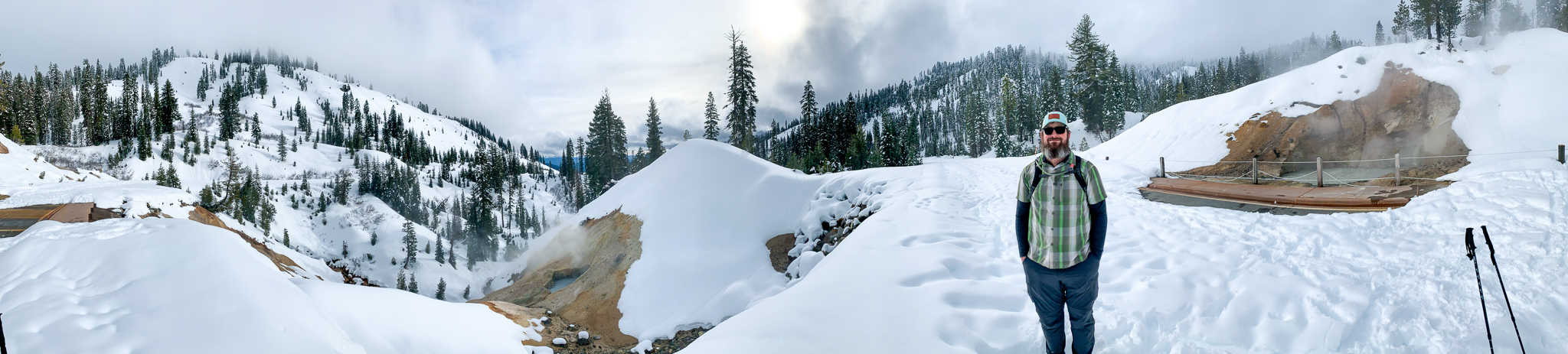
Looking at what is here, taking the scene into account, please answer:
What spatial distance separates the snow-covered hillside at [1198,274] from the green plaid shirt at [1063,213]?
49.5 inches

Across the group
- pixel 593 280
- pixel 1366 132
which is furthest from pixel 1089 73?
pixel 593 280

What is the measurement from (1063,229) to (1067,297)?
2.13 ft

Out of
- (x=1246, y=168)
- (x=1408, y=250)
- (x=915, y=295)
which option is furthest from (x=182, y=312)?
(x=1246, y=168)

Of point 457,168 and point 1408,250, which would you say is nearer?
point 1408,250

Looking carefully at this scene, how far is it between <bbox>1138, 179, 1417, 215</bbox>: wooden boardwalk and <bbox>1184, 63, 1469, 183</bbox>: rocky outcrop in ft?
23.0

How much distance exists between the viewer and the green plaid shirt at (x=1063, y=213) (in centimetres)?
404

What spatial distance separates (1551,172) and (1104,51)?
41.0m

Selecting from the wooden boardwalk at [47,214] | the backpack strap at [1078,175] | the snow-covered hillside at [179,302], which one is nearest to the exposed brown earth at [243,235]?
the wooden boardwalk at [47,214]

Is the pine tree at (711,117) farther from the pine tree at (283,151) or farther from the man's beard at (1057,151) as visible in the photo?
the pine tree at (283,151)

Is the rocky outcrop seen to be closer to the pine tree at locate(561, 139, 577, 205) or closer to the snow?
the snow

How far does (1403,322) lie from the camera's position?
4.64 metres

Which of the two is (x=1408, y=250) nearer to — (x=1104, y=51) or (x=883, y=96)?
(x=1104, y=51)

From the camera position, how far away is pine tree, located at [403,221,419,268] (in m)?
82.1

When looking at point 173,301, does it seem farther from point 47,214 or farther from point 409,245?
point 409,245
